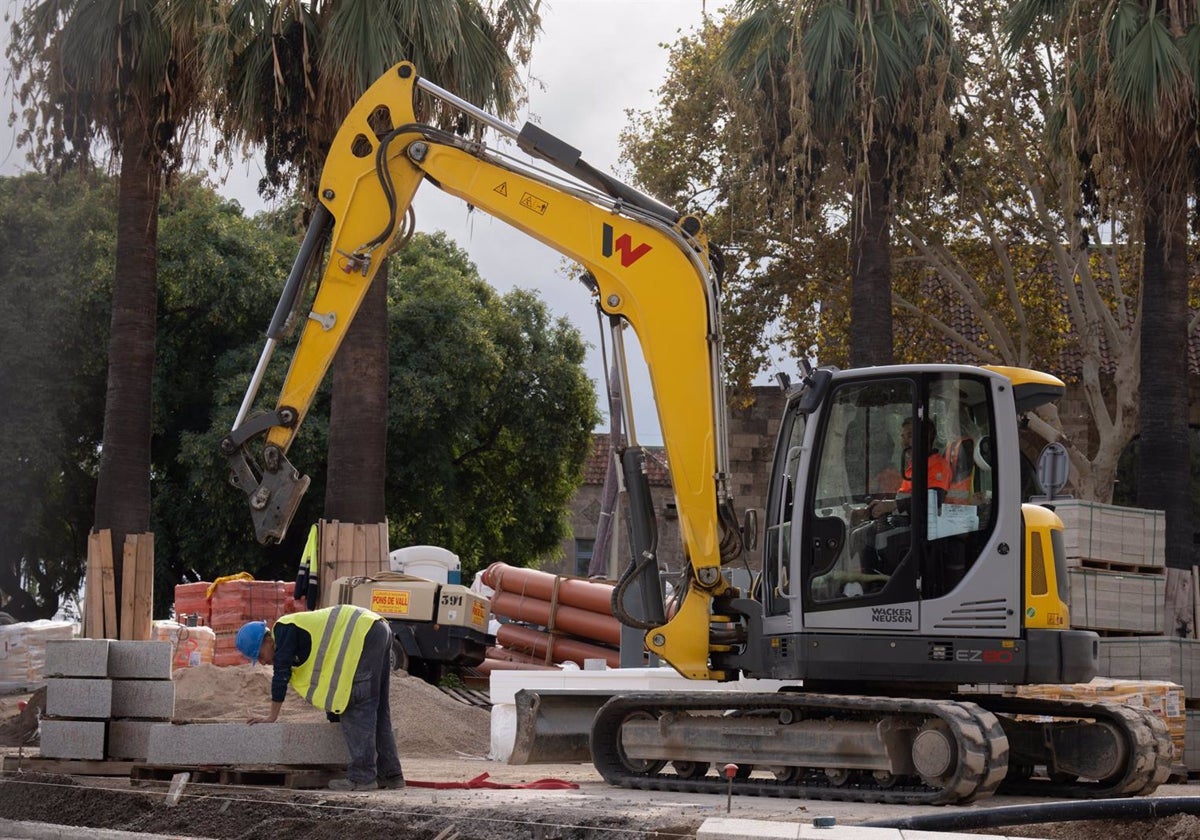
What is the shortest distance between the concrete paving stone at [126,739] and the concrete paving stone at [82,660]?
0.43 m

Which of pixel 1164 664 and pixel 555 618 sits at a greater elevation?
pixel 555 618

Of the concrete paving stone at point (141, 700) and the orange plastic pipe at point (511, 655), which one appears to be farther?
the orange plastic pipe at point (511, 655)

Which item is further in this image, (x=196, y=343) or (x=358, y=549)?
(x=196, y=343)

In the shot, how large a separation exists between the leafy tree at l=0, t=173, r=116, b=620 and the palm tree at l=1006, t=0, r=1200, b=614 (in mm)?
19865

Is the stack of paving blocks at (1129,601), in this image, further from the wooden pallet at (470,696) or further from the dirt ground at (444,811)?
the wooden pallet at (470,696)

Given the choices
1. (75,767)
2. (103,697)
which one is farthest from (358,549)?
(75,767)

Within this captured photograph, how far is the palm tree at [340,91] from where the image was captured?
1752cm

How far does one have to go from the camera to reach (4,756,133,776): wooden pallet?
11.9 metres

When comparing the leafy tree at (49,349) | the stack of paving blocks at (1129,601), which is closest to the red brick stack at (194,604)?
the leafy tree at (49,349)

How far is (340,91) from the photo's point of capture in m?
17.7

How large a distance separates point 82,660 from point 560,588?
8.30m

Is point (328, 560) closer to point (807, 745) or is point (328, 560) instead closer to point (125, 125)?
point (125, 125)

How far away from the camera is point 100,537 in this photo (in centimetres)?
1827

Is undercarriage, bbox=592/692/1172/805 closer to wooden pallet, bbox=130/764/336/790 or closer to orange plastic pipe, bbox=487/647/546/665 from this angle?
wooden pallet, bbox=130/764/336/790
